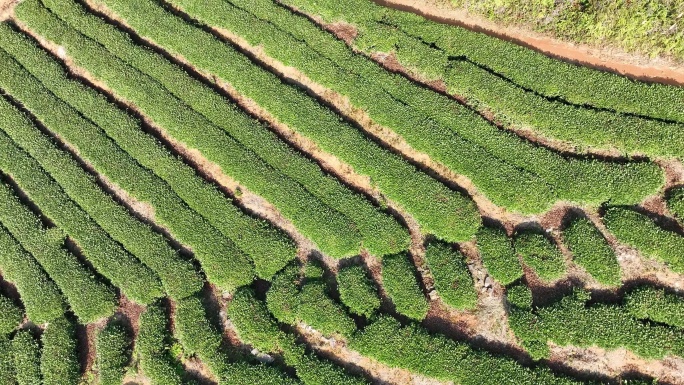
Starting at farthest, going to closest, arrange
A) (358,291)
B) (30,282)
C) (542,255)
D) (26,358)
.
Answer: (30,282) → (26,358) → (358,291) → (542,255)

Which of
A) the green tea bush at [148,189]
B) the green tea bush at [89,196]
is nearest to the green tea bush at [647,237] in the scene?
the green tea bush at [148,189]

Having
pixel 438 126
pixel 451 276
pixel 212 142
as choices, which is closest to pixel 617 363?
pixel 451 276

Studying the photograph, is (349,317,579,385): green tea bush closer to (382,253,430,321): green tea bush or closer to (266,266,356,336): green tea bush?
(382,253,430,321): green tea bush

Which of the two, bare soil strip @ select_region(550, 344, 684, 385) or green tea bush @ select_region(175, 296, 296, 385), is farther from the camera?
green tea bush @ select_region(175, 296, 296, 385)

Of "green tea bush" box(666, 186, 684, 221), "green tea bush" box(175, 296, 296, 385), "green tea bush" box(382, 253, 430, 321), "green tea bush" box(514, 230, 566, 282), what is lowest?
"green tea bush" box(175, 296, 296, 385)

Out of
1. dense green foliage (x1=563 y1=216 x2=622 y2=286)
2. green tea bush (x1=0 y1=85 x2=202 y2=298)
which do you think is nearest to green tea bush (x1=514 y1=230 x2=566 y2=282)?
dense green foliage (x1=563 y1=216 x2=622 y2=286)

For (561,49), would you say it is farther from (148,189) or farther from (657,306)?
(148,189)
